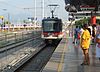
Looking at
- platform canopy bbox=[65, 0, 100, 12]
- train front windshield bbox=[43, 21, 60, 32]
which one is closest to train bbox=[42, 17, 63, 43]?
train front windshield bbox=[43, 21, 60, 32]

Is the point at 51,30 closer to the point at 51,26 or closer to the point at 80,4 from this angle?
the point at 51,26

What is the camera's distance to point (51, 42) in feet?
135

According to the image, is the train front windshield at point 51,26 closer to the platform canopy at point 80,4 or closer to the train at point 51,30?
the train at point 51,30

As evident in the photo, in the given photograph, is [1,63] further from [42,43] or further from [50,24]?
[42,43]

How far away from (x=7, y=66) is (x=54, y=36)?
21.3m

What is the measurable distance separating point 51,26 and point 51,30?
0.63 m

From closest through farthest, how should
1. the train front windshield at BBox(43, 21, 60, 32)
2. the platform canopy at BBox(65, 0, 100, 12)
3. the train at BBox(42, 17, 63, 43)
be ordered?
the platform canopy at BBox(65, 0, 100, 12), the train at BBox(42, 17, 63, 43), the train front windshield at BBox(43, 21, 60, 32)

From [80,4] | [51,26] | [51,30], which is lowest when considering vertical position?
[51,30]

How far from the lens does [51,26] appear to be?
40.0 m

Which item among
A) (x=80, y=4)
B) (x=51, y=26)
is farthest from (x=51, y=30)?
(x=80, y=4)

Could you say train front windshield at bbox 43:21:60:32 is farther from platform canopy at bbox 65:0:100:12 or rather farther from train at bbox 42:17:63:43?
platform canopy at bbox 65:0:100:12

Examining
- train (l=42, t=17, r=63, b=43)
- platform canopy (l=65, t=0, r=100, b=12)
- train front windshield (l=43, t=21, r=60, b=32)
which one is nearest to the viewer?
platform canopy (l=65, t=0, r=100, b=12)

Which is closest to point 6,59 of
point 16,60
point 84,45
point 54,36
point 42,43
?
point 16,60

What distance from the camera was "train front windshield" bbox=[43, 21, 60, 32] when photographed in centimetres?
3967
